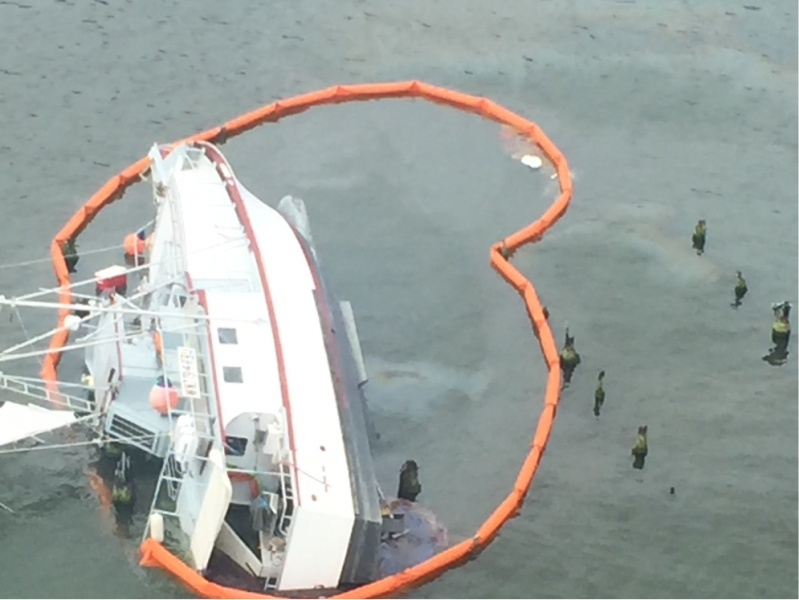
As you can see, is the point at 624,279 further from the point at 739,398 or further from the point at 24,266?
the point at 24,266

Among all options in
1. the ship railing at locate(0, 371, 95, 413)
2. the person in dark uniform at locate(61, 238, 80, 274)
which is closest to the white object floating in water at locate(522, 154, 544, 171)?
the person in dark uniform at locate(61, 238, 80, 274)

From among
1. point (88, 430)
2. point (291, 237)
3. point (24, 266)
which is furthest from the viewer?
point (24, 266)

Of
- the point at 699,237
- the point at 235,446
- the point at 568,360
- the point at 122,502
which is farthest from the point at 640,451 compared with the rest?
the point at 122,502

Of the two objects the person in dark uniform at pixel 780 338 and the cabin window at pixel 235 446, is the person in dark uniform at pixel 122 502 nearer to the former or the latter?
the cabin window at pixel 235 446

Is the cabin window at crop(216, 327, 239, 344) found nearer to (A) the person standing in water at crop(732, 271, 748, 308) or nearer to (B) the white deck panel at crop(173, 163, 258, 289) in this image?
(B) the white deck panel at crop(173, 163, 258, 289)

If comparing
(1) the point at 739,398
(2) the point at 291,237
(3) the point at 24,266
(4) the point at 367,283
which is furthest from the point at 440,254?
(3) the point at 24,266

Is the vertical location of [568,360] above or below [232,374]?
below

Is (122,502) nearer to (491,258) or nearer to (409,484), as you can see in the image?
(409,484)
